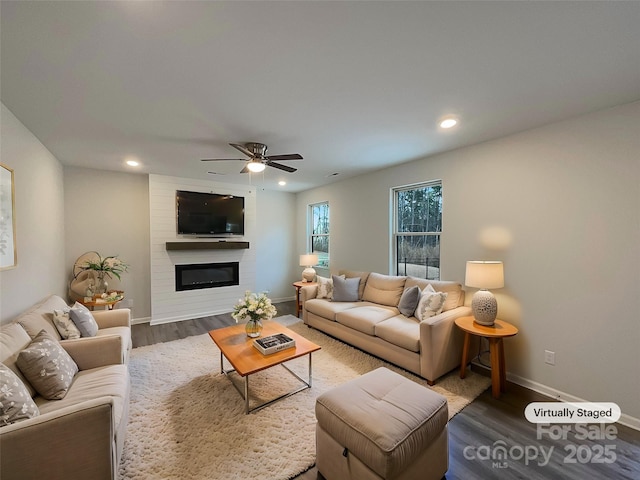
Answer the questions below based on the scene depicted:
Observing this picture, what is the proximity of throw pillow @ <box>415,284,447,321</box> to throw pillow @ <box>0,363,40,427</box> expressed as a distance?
10.0 ft

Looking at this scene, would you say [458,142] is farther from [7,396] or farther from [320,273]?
[7,396]

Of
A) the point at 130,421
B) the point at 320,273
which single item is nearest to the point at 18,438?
the point at 130,421

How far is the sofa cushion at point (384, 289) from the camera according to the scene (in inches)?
143

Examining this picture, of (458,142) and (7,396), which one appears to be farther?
(458,142)

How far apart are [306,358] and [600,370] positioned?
8.84 ft

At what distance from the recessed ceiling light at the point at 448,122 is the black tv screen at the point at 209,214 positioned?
12.8 ft

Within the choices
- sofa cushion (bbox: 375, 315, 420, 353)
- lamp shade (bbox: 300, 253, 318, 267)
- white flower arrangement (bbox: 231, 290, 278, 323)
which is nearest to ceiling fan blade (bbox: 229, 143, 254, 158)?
white flower arrangement (bbox: 231, 290, 278, 323)

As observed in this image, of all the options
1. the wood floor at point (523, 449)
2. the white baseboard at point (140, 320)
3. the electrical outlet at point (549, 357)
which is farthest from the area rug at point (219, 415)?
the white baseboard at point (140, 320)

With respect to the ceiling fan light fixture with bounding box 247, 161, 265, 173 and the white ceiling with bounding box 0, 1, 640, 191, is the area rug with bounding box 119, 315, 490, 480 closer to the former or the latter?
the ceiling fan light fixture with bounding box 247, 161, 265, 173

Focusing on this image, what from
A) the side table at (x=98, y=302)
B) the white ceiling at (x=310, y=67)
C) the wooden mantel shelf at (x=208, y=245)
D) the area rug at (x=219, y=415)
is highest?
the white ceiling at (x=310, y=67)

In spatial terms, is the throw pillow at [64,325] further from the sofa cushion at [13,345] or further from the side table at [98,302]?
the side table at [98,302]

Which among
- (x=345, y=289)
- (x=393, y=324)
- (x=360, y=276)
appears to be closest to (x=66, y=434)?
(x=393, y=324)

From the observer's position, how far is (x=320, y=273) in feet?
18.5

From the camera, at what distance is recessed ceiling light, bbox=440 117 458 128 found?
237 cm
